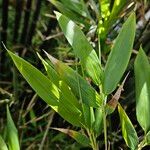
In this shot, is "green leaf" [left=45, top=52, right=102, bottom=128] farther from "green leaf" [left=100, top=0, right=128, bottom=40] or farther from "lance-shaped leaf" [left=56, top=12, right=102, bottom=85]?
"green leaf" [left=100, top=0, right=128, bottom=40]

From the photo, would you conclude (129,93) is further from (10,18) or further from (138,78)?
(10,18)

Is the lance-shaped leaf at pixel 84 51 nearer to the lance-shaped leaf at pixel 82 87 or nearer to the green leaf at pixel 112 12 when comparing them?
the lance-shaped leaf at pixel 82 87

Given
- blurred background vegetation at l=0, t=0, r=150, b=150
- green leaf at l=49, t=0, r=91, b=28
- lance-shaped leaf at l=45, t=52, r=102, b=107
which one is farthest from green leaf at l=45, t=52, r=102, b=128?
green leaf at l=49, t=0, r=91, b=28

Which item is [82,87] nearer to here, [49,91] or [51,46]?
[49,91]

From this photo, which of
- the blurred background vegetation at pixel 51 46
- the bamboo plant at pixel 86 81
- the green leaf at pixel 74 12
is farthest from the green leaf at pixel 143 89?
the green leaf at pixel 74 12

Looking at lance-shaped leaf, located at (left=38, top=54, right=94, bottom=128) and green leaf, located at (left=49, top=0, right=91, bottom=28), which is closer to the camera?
lance-shaped leaf, located at (left=38, top=54, right=94, bottom=128)

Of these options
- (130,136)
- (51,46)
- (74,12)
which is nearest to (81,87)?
(130,136)
